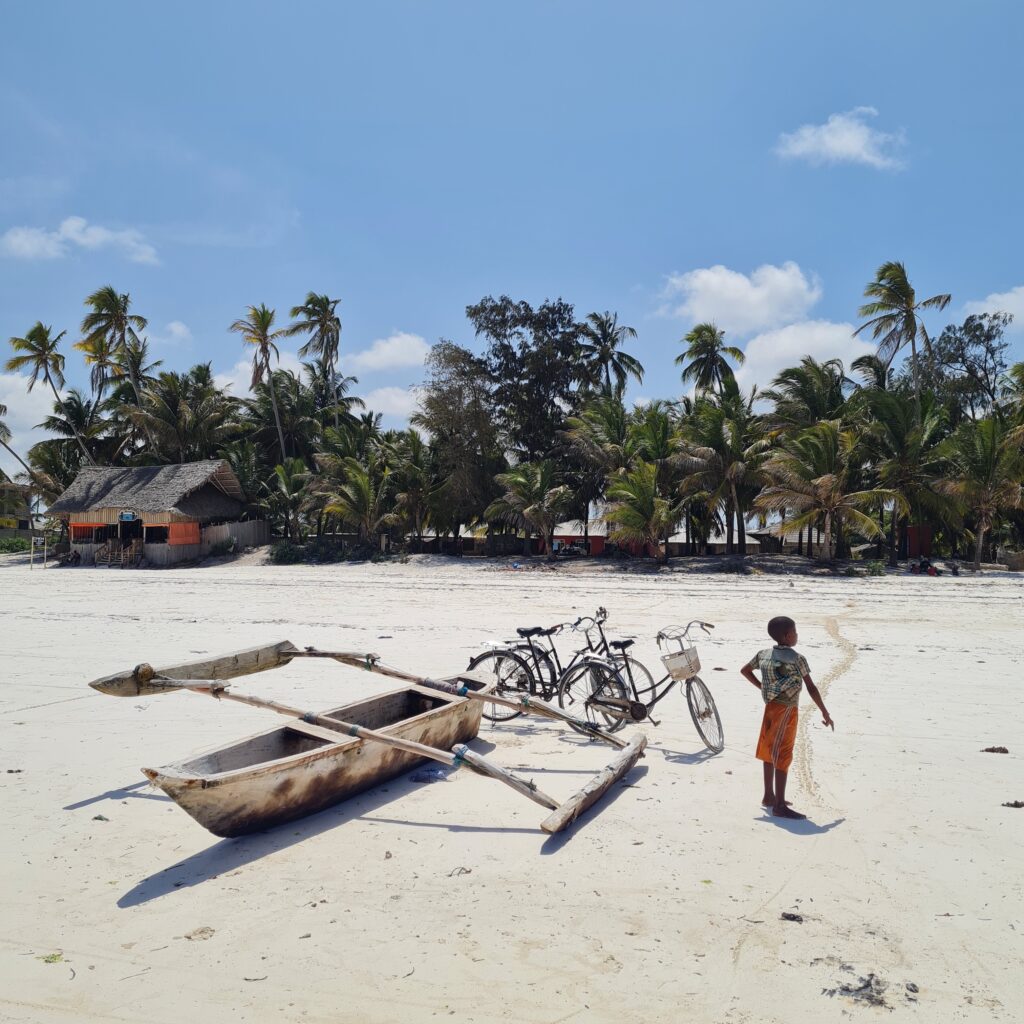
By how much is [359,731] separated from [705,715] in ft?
9.19

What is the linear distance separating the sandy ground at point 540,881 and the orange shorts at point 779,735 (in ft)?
1.30

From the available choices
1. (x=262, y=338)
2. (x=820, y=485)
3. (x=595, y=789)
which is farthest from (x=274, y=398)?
(x=595, y=789)

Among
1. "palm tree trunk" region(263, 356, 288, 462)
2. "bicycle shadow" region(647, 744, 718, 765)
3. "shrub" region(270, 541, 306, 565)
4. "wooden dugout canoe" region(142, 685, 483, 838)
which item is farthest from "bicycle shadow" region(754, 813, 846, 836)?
"palm tree trunk" region(263, 356, 288, 462)

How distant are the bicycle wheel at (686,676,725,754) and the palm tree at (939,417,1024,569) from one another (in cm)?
2142

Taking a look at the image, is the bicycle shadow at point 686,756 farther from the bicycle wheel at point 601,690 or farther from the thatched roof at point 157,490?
the thatched roof at point 157,490

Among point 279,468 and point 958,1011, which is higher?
point 279,468

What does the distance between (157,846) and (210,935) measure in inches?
48.7

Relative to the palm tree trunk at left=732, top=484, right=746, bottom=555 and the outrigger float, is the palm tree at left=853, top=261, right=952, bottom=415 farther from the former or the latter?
the outrigger float

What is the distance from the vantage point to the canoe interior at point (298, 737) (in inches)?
193

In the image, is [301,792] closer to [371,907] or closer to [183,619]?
[371,907]

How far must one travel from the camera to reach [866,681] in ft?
28.6

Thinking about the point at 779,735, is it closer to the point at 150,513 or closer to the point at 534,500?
the point at 534,500

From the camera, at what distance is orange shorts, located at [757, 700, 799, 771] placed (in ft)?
16.1

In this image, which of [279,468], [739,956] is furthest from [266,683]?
[279,468]
